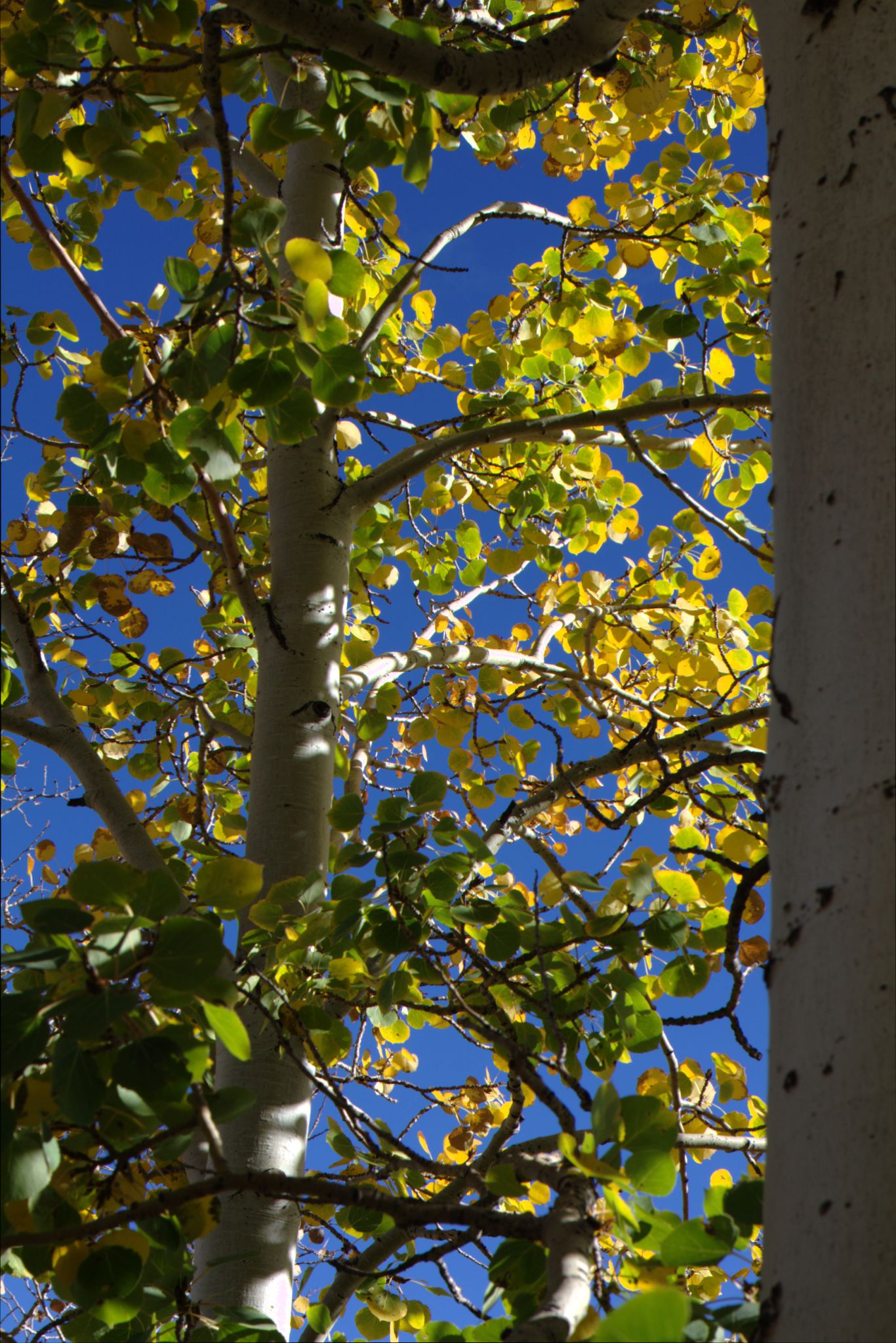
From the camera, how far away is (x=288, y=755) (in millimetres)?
2320

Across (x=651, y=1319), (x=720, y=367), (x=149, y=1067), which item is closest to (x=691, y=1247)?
(x=651, y=1319)

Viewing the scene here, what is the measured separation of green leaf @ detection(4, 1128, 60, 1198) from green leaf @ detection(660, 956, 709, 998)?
1.10 m

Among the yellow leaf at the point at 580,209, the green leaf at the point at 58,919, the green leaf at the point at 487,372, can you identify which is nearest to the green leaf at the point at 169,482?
the green leaf at the point at 58,919

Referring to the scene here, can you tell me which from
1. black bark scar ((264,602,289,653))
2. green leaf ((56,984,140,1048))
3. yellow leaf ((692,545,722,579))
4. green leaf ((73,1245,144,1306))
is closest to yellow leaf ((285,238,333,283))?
black bark scar ((264,602,289,653))

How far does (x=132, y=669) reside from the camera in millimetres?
3490

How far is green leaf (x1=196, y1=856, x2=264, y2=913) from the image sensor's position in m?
1.29

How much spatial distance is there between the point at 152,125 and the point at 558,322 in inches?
65.3

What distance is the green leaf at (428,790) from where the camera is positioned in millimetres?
1865

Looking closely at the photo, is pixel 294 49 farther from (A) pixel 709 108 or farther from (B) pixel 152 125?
(A) pixel 709 108

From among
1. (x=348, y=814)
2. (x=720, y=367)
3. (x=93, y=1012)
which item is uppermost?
(x=720, y=367)

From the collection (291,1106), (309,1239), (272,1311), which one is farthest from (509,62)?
(309,1239)

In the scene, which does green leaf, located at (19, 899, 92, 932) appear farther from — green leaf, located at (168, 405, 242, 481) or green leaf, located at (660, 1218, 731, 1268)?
green leaf, located at (168, 405, 242, 481)

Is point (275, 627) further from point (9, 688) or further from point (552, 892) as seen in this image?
point (552, 892)

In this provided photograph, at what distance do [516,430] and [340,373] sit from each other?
1.01m
